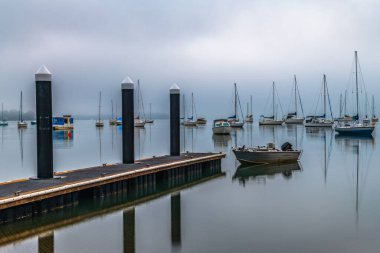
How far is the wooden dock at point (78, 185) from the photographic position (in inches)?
659

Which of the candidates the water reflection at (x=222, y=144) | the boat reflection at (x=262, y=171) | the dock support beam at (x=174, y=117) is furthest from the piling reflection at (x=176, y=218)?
the water reflection at (x=222, y=144)

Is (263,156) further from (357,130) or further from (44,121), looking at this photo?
(357,130)

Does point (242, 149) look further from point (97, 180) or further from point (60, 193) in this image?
point (60, 193)

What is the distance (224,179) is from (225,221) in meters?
11.4

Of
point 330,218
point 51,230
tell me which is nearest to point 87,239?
point 51,230

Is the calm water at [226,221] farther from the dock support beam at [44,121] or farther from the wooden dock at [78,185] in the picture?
the dock support beam at [44,121]

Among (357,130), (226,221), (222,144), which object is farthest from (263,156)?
(357,130)

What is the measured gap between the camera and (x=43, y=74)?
2053 cm

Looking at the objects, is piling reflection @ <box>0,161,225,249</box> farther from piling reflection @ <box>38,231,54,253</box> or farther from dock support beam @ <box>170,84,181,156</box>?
dock support beam @ <box>170,84,181,156</box>

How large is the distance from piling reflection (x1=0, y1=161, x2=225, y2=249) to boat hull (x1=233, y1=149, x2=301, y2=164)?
6.40 meters

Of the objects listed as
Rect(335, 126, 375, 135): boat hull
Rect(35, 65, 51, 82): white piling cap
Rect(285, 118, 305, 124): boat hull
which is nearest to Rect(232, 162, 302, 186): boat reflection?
Rect(35, 65, 51, 82): white piling cap

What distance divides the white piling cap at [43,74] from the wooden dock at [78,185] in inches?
185

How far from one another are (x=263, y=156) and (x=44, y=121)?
64.7 feet

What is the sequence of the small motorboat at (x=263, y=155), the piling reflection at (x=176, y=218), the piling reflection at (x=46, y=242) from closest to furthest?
the piling reflection at (x=46, y=242) < the piling reflection at (x=176, y=218) < the small motorboat at (x=263, y=155)
